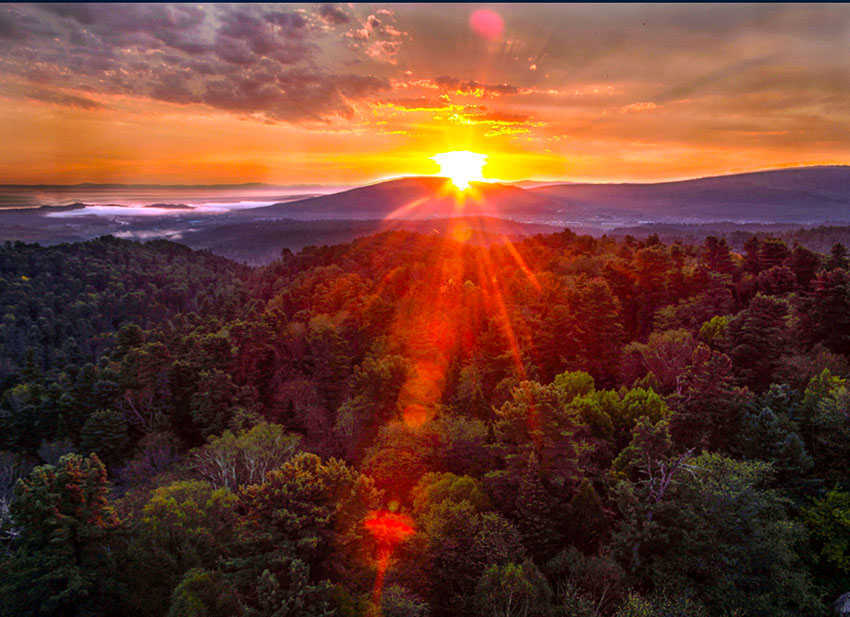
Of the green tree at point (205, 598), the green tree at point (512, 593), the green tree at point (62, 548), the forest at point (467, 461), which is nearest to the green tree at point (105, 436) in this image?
the forest at point (467, 461)

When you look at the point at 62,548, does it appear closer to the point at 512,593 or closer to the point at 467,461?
the point at 512,593

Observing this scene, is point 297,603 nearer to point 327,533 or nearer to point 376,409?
point 327,533

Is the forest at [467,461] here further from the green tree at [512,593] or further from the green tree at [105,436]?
the green tree at [105,436]

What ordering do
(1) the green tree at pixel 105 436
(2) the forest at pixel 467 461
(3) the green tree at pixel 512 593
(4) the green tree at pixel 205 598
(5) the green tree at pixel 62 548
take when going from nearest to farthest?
(4) the green tree at pixel 205 598, (3) the green tree at pixel 512 593, (2) the forest at pixel 467 461, (5) the green tree at pixel 62 548, (1) the green tree at pixel 105 436

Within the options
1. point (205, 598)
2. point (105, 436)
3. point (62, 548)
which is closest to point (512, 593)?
point (205, 598)

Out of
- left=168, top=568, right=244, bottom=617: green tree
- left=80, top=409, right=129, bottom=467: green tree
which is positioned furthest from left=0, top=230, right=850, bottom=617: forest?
left=80, top=409, right=129, bottom=467: green tree

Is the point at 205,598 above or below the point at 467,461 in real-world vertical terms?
above

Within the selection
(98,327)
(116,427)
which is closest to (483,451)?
(116,427)

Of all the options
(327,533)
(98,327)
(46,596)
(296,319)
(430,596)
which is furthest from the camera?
(98,327)
